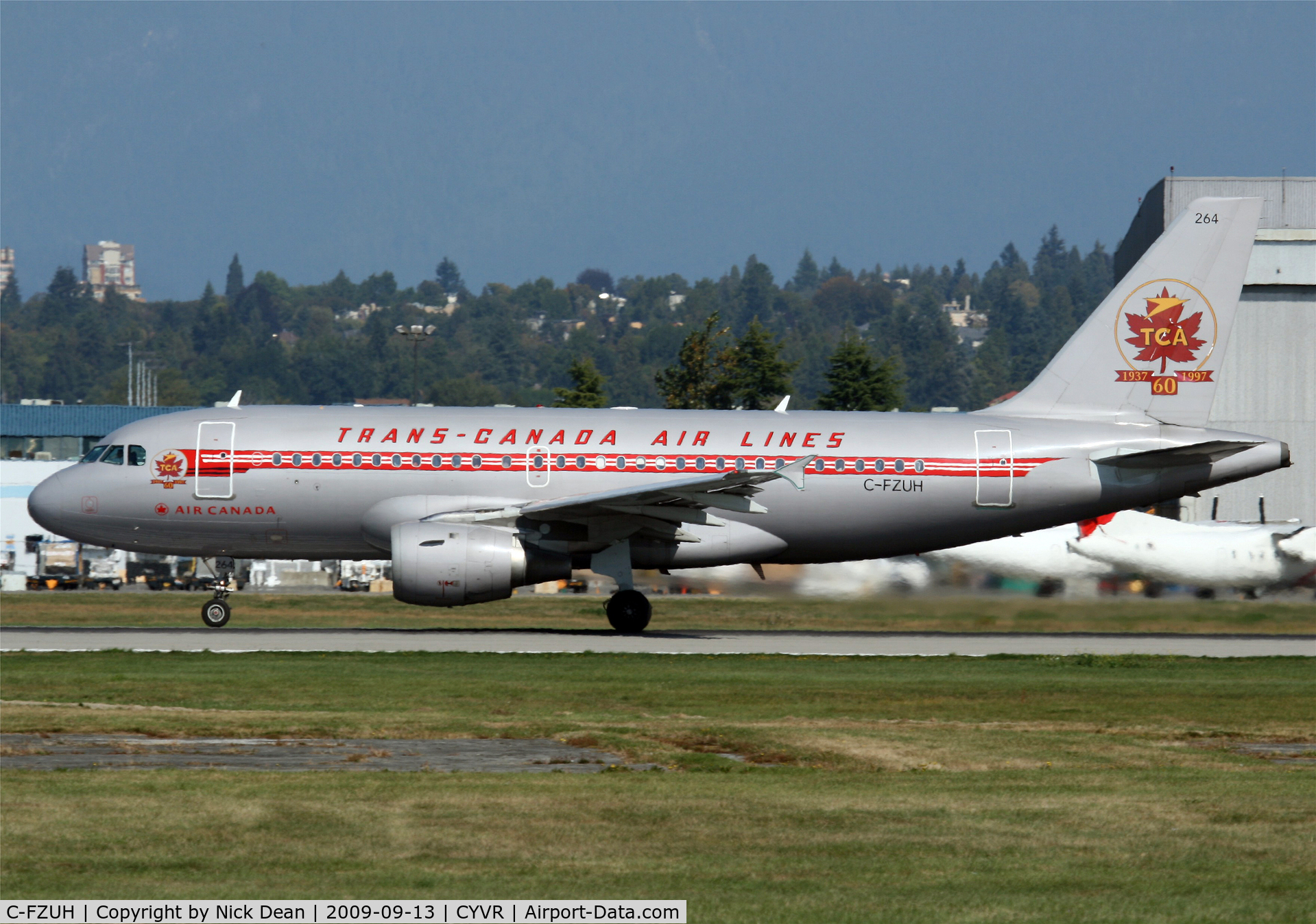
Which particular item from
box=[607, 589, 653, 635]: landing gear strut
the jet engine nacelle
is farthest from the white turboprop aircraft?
the jet engine nacelle

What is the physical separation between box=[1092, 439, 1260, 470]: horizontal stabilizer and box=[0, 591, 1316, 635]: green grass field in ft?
11.8

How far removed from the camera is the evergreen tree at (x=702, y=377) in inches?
3558

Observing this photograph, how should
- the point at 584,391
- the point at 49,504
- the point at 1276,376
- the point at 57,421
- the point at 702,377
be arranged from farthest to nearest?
1. the point at 702,377
2. the point at 57,421
3. the point at 584,391
4. the point at 1276,376
5. the point at 49,504

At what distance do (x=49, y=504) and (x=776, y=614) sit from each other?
706 inches

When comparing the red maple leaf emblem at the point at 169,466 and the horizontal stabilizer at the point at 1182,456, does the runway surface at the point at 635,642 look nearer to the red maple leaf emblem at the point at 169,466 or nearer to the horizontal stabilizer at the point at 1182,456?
the red maple leaf emblem at the point at 169,466

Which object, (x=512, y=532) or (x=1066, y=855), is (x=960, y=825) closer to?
(x=1066, y=855)

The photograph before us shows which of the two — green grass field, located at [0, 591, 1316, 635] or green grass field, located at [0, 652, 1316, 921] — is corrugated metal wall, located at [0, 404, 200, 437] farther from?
green grass field, located at [0, 652, 1316, 921]

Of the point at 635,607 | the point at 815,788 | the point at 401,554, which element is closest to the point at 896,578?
the point at 635,607

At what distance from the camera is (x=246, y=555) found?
31672 mm

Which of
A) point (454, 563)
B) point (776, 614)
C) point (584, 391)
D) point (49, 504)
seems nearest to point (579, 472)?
point (454, 563)

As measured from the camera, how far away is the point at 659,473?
3109 centimetres

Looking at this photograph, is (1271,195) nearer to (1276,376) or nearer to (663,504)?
(1276,376)

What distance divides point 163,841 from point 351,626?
23.7 meters

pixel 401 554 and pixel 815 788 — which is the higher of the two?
pixel 401 554
